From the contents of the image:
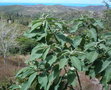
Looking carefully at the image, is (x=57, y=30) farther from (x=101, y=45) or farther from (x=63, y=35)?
(x=101, y=45)

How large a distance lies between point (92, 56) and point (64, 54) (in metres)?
0.24

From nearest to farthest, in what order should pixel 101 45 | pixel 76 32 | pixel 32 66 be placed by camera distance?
pixel 101 45, pixel 32 66, pixel 76 32

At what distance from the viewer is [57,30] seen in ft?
8.13

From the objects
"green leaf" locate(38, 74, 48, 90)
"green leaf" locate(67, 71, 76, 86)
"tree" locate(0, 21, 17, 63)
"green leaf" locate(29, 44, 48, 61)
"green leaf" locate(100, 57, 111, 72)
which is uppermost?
"green leaf" locate(29, 44, 48, 61)

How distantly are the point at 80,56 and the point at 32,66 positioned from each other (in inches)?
18.0

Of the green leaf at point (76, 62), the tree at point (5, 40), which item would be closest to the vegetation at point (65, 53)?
the green leaf at point (76, 62)

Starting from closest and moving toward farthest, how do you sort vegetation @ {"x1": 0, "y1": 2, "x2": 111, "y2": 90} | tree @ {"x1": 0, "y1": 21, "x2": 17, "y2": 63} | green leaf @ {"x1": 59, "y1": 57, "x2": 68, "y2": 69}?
green leaf @ {"x1": 59, "y1": 57, "x2": 68, "y2": 69}, vegetation @ {"x1": 0, "y1": 2, "x2": 111, "y2": 90}, tree @ {"x1": 0, "y1": 21, "x2": 17, "y2": 63}

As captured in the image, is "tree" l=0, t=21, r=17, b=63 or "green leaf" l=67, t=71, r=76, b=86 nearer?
"green leaf" l=67, t=71, r=76, b=86

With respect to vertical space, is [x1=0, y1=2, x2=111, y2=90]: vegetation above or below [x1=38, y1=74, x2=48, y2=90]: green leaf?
above

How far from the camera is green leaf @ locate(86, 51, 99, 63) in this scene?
2246 millimetres

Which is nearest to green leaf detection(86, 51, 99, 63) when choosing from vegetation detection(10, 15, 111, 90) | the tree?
vegetation detection(10, 15, 111, 90)

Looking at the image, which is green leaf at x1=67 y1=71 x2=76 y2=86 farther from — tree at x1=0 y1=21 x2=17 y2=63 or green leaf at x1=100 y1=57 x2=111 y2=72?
tree at x1=0 y1=21 x2=17 y2=63

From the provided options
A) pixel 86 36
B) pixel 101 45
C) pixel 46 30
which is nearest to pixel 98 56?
pixel 101 45

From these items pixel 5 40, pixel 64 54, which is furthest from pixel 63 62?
pixel 5 40
